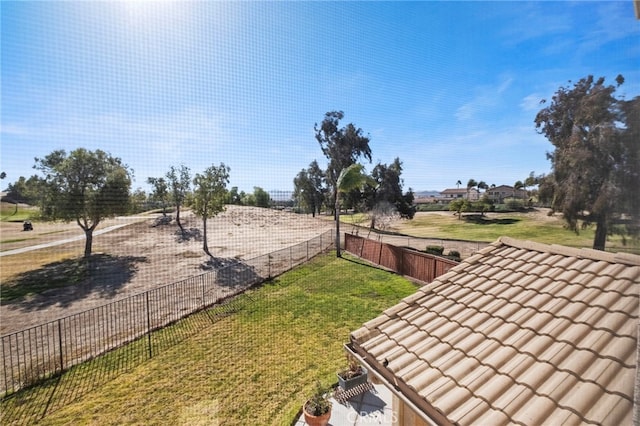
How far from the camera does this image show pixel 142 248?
6977 mm

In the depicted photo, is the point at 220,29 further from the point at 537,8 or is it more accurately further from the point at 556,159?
the point at 556,159

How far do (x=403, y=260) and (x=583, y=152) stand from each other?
5.57 metres

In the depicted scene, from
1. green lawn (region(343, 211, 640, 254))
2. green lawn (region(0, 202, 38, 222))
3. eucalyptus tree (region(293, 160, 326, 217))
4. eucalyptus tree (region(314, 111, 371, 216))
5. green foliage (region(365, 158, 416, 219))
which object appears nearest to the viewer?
green lawn (region(0, 202, 38, 222))

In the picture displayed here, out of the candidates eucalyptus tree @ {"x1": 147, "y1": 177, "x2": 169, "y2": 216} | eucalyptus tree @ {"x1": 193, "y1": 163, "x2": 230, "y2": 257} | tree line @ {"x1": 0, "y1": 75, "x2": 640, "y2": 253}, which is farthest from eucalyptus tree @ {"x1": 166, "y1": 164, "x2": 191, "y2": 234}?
eucalyptus tree @ {"x1": 193, "y1": 163, "x2": 230, "y2": 257}

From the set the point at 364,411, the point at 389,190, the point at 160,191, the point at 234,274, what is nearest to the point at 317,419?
the point at 364,411

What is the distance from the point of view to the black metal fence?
2637 mm

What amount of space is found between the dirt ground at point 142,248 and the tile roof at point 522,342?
5035 millimetres

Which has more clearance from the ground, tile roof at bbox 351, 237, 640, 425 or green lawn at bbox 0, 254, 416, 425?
tile roof at bbox 351, 237, 640, 425

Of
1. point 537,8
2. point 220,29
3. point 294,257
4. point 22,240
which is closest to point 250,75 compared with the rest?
point 220,29

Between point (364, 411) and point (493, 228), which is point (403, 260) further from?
point (493, 228)

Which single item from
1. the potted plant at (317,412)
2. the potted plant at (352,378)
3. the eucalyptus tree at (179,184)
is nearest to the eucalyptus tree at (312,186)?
the eucalyptus tree at (179,184)

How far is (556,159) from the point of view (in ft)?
24.8

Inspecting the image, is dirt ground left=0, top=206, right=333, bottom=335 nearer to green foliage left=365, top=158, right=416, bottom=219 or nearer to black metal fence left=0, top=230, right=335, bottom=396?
black metal fence left=0, top=230, right=335, bottom=396

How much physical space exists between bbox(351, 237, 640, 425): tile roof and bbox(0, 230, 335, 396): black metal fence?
10.1ft
